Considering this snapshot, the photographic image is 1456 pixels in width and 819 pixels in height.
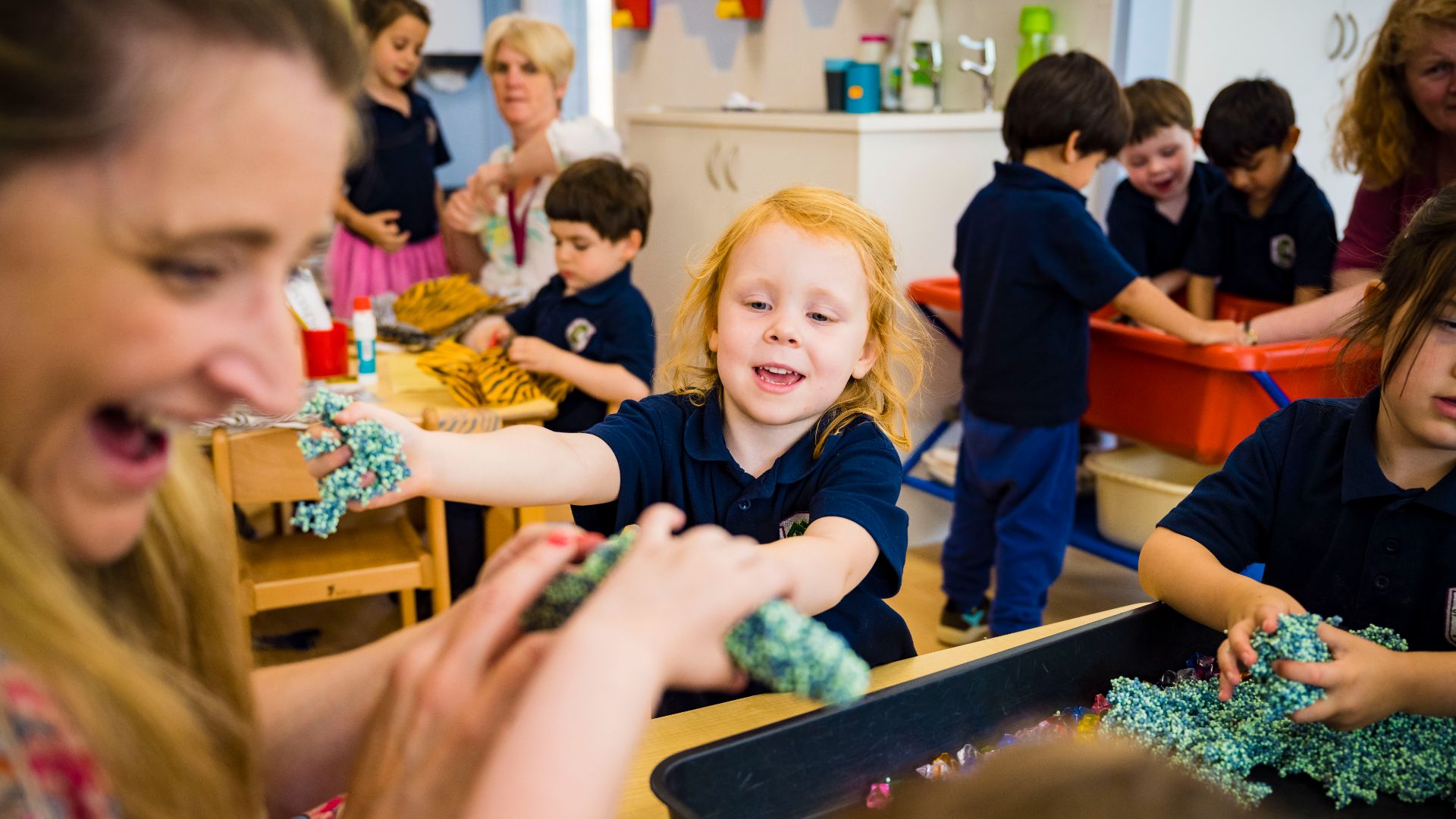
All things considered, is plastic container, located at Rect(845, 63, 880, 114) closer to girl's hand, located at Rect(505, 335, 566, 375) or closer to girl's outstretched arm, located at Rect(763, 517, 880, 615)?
girl's hand, located at Rect(505, 335, 566, 375)

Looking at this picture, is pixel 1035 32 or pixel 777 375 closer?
pixel 777 375

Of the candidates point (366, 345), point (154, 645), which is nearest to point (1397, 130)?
point (366, 345)

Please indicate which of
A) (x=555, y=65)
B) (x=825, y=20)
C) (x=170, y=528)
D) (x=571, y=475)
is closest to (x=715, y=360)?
(x=571, y=475)

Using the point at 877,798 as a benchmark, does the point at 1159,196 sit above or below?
above

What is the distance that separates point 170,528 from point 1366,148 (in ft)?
7.15

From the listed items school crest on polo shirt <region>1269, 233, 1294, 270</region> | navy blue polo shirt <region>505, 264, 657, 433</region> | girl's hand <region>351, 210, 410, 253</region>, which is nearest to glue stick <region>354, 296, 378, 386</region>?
navy blue polo shirt <region>505, 264, 657, 433</region>

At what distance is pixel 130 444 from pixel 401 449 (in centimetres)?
51

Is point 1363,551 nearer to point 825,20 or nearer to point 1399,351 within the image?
point 1399,351

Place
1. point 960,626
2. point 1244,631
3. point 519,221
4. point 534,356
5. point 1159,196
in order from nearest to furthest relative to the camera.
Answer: point 1244,631 → point 534,356 → point 960,626 → point 1159,196 → point 519,221

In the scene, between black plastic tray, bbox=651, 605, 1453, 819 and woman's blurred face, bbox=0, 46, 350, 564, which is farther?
black plastic tray, bbox=651, 605, 1453, 819

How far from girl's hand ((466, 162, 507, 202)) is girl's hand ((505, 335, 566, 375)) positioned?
38.6 inches

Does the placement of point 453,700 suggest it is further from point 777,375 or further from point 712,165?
point 712,165

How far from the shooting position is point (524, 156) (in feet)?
10.2

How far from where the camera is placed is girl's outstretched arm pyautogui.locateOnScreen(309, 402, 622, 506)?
101 cm
